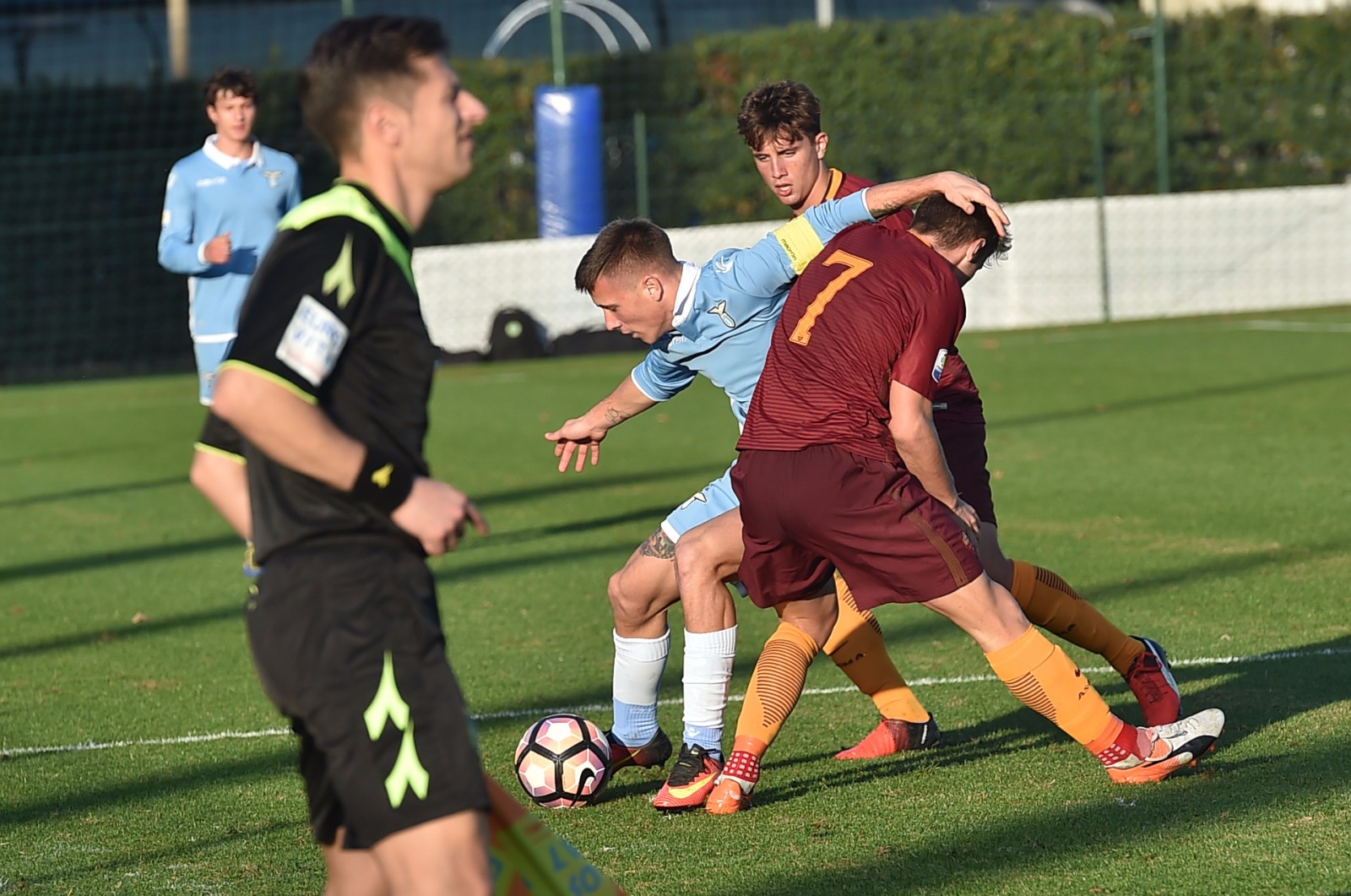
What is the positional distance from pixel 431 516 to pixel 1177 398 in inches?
465

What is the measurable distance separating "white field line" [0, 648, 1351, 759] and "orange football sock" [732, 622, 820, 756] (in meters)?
0.96

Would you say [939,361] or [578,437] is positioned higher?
[939,361]

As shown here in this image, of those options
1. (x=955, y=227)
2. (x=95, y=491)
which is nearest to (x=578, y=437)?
Result: (x=955, y=227)

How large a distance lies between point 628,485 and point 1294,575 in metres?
4.87

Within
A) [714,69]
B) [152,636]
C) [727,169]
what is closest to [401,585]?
[152,636]

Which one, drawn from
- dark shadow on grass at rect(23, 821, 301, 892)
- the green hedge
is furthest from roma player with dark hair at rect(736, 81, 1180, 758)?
the green hedge

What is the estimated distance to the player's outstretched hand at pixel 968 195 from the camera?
14.9 feet

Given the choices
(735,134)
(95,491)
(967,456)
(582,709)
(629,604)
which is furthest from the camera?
(735,134)

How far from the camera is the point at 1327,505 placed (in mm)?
8953

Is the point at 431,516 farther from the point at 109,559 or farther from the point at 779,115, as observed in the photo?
the point at 109,559

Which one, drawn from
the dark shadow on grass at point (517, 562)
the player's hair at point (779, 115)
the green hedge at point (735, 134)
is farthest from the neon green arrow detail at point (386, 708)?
the green hedge at point (735, 134)

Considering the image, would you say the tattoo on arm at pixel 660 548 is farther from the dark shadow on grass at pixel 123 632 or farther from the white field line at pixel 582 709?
the dark shadow on grass at pixel 123 632

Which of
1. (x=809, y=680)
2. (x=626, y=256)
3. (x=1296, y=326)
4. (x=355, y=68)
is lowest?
(x=809, y=680)

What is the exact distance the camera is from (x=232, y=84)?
8.61 meters
